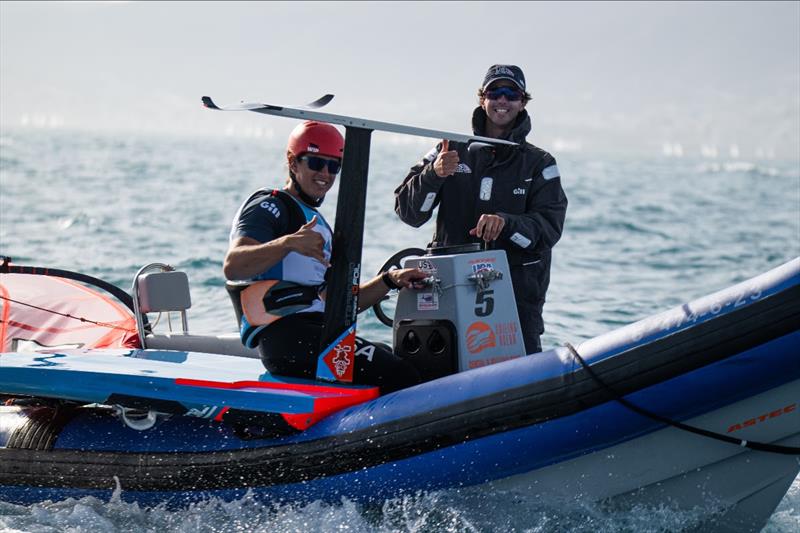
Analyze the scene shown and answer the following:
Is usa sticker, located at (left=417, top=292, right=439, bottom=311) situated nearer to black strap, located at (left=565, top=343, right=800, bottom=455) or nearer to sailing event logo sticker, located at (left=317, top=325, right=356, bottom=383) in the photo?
sailing event logo sticker, located at (left=317, top=325, right=356, bottom=383)

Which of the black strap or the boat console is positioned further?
the boat console

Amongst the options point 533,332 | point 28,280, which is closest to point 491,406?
point 533,332

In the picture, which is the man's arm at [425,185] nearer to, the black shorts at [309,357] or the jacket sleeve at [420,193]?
the jacket sleeve at [420,193]

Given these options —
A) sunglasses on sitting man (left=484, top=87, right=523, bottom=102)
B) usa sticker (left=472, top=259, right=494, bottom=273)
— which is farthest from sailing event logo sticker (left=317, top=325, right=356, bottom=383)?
sunglasses on sitting man (left=484, top=87, right=523, bottom=102)

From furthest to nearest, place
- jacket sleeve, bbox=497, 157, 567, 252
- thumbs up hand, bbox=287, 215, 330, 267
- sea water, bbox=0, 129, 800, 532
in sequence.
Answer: jacket sleeve, bbox=497, 157, 567, 252 < sea water, bbox=0, 129, 800, 532 < thumbs up hand, bbox=287, 215, 330, 267

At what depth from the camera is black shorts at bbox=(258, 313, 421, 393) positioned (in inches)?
162

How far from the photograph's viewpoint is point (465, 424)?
369 centimetres

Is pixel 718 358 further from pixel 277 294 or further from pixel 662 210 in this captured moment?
pixel 662 210

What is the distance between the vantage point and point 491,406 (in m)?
3.67

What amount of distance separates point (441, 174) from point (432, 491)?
1.36m

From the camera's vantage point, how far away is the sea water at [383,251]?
3826 millimetres

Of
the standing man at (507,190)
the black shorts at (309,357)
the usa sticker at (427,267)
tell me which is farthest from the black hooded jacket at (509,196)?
the black shorts at (309,357)

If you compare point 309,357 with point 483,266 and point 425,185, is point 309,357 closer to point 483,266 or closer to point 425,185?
point 483,266

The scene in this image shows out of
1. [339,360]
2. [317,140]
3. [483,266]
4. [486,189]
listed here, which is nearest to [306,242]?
[317,140]
